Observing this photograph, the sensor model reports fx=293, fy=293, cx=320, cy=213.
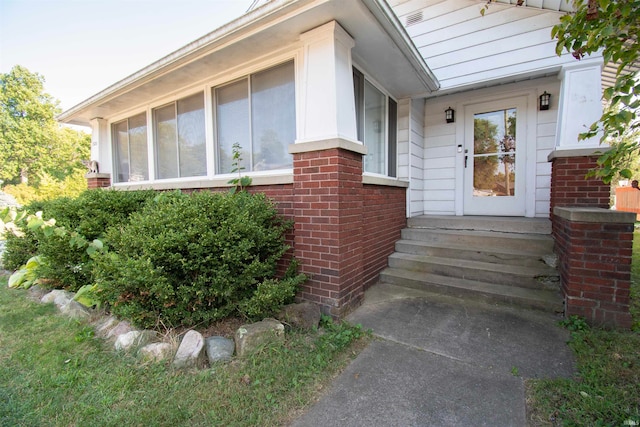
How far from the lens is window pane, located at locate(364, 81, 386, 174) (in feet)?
13.0

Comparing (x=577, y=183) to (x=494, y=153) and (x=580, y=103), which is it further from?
(x=494, y=153)

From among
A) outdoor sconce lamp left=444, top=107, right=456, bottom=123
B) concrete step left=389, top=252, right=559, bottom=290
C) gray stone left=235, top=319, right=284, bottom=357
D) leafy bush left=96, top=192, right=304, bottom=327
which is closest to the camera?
gray stone left=235, top=319, right=284, bottom=357

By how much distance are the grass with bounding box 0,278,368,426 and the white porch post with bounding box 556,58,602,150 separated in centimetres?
333

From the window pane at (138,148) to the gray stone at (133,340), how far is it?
12.6 feet

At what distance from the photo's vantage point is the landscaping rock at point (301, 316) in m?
2.75

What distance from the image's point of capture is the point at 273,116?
142 inches

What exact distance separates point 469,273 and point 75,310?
4467 mm

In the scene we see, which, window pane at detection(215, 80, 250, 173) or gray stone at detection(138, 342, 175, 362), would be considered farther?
window pane at detection(215, 80, 250, 173)

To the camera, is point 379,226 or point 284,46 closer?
point 284,46

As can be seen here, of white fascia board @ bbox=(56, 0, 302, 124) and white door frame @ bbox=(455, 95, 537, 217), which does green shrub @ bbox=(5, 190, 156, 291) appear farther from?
white door frame @ bbox=(455, 95, 537, 217)

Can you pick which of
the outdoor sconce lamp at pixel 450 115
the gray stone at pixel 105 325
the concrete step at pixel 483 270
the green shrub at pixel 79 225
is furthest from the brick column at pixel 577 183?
the green shrub at pixel 79 225

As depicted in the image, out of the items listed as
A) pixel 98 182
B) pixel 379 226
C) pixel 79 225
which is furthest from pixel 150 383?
pixel 98 182

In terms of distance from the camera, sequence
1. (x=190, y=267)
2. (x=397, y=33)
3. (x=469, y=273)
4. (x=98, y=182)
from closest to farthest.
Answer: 1. (x=190, y=267)
2. (x=397, y=33)
3. (x=469, y=273)
4. (x=98, y=182)

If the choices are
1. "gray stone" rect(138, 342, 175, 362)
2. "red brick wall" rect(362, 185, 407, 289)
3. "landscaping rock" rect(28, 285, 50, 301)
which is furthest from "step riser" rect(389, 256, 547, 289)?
"landscaping rock" rect(28, 285, 50, 301)
